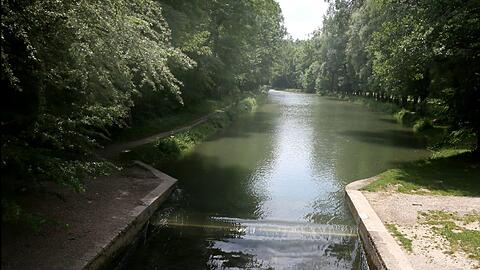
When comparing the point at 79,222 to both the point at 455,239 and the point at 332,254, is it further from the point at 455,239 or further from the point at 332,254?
the point at 455,239

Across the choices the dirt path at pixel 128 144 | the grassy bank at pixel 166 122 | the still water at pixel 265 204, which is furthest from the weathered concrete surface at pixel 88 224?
the grassy bank at pixel 166 122

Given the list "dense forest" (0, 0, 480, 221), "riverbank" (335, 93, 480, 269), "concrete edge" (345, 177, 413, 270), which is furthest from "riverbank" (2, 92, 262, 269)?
"riverbank" (335, 93, 480, 269)

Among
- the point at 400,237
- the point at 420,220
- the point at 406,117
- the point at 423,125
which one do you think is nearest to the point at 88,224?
the point at 400,237

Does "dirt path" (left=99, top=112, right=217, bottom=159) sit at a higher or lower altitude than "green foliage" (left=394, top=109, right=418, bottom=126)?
lower

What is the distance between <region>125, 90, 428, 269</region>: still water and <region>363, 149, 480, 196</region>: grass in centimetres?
134

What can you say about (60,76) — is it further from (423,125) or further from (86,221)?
(423,125)

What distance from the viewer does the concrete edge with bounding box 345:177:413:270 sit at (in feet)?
24.2

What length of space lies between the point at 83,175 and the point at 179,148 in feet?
37.5

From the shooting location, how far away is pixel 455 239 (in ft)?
27.4

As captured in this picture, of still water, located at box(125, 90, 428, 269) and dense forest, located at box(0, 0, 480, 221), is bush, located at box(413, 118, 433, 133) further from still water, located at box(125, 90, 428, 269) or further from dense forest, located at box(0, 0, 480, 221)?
still water, located at box(125, 90, 428, 269)

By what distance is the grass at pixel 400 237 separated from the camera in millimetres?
8039

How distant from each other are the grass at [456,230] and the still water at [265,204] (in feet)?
5.39

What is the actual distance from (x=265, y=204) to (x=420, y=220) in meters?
4.31

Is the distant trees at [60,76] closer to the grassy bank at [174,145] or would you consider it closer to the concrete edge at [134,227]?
the concrete edge at [134,227]
